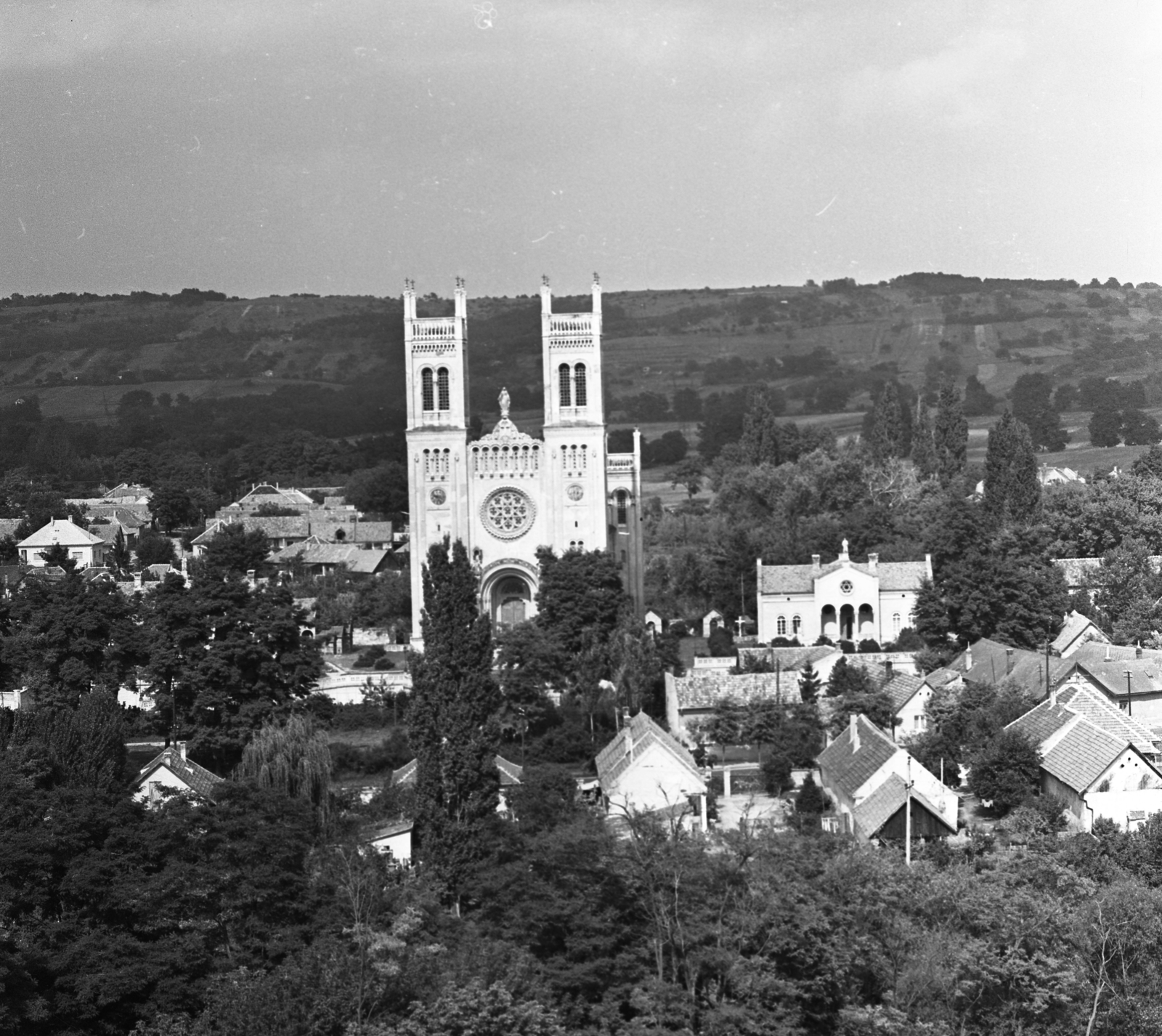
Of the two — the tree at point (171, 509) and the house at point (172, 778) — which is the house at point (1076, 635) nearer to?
the house at point (172, 778)

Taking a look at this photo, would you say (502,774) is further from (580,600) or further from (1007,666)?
(1007,666)

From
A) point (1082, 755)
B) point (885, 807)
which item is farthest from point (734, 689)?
point (885, 807)

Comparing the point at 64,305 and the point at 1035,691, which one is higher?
the point at 64,305

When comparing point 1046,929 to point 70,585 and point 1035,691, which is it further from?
point 70,585

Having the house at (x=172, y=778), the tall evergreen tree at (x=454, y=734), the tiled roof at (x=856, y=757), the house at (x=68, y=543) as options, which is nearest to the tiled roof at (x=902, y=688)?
the tiled roof at (x=856, y=757)

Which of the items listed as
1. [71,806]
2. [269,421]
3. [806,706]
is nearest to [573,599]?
[806,706]

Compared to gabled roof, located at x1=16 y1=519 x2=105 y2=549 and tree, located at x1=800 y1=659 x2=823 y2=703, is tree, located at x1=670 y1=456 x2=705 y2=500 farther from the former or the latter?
tree, located at x1=800 y1=659 x2=823 y2=703
